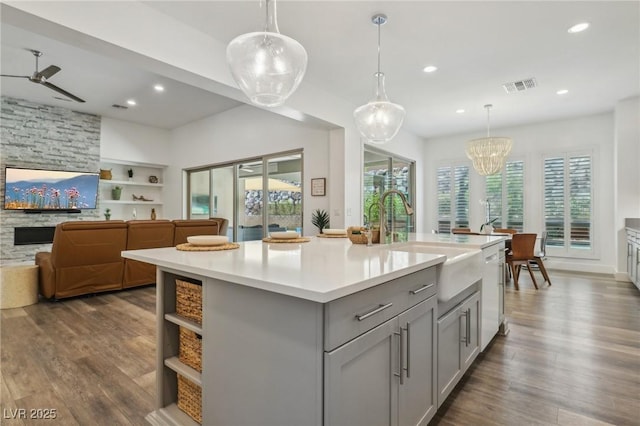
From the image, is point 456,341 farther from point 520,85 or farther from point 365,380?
point 520,85

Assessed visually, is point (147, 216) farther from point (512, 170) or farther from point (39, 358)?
point (512, 170)

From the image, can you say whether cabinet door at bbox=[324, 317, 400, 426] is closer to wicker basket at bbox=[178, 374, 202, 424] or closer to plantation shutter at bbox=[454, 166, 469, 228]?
wicker basket at bbox=[178, 374, 202, 424]

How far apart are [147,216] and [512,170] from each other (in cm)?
880

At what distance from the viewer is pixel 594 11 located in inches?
112

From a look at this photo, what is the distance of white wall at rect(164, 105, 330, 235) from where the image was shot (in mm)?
5461

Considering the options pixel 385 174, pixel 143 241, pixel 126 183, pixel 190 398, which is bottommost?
pixel 190 398

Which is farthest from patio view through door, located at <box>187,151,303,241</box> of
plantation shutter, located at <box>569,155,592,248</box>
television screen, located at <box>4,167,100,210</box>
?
plantation shutter, located at <box>569,155,592,248</box>

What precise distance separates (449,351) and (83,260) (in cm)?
432

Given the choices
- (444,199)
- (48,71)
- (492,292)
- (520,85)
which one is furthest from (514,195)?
(48,71)

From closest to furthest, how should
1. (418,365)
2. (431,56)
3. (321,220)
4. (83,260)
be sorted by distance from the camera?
1. (418,365)
2. (431,56)
3. (83,260)
4. (321,220)

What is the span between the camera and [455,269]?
5.74 feet

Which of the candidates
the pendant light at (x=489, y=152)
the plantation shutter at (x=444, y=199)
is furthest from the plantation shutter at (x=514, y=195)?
the pendant light at (x=489, y=152)

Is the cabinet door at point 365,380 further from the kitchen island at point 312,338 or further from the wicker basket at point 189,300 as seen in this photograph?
the wicker basket at point 189,300

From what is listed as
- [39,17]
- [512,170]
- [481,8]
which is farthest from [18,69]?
[512,170]
